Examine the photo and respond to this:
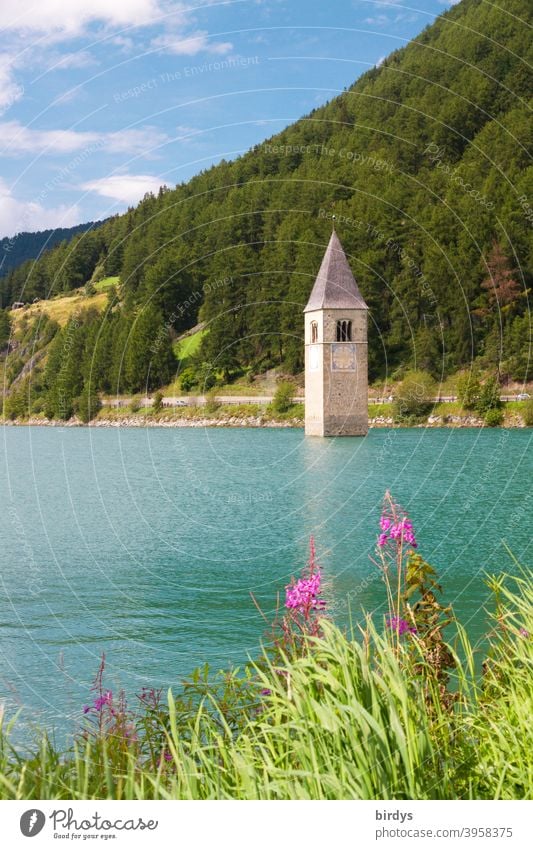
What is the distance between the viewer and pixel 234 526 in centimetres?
2375

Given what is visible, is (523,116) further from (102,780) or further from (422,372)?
(102,780)

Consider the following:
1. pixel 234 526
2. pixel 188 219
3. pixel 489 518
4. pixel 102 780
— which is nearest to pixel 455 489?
pixel 489 518

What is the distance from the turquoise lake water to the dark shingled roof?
21705mm

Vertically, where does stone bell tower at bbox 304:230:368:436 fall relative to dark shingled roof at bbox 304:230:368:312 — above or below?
below

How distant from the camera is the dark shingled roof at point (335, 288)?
65.6 m

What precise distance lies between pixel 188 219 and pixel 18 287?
1996 centimetres

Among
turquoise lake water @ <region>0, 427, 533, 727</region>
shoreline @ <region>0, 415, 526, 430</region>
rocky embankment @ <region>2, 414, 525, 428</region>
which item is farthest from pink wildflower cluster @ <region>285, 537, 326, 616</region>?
rocky embankment @ <region>2, 414, 525, 428</region>

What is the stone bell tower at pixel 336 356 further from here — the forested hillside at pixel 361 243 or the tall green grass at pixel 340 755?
the tall green grass at pixel 340 755

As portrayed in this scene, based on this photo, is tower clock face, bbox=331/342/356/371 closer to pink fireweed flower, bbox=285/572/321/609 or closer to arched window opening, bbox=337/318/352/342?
arched window opening, bbox=337/318/352/342

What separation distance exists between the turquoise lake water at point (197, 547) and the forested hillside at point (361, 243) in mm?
34867
